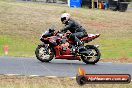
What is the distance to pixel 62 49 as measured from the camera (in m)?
18.7

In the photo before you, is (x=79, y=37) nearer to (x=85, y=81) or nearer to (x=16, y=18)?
(x=85, y=81)

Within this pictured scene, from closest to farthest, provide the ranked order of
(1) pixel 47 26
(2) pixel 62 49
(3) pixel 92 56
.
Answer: (3) pixel 92 56
(2) pixel 62 49
(1) pixel 47 26

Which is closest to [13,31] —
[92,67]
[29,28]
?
[29,28]

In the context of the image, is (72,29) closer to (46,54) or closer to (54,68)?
(46,54)

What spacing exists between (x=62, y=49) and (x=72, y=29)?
78 centimetres

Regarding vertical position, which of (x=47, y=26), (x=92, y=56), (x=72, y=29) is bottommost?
(x=47, y=26)


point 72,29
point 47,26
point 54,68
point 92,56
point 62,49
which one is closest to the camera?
point 54,68

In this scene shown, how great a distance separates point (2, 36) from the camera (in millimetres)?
34250

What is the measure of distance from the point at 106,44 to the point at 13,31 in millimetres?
6975

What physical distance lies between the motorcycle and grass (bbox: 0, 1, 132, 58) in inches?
343

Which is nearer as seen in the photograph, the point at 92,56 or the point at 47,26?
the point at 92,56

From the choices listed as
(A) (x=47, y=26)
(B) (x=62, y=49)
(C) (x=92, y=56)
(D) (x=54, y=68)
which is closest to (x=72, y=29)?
(B) (x=62, y=49)

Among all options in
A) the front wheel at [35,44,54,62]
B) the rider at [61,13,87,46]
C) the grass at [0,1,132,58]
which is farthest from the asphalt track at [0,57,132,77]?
the grass at [0,1,132,58]

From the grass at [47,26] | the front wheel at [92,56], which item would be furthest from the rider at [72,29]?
the grass at [47,26]
